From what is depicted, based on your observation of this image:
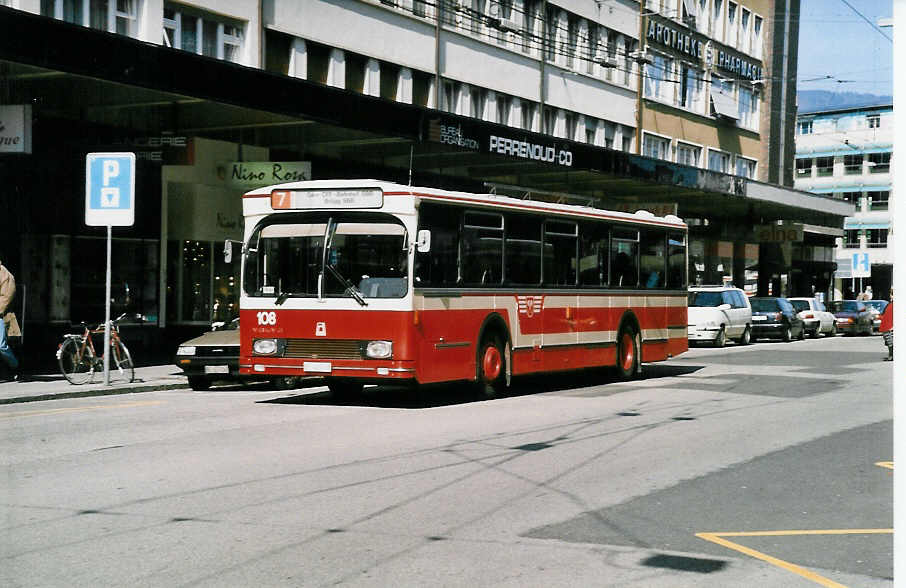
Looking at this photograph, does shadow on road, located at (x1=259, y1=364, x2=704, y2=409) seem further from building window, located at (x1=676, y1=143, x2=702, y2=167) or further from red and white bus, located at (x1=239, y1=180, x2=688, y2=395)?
building window, located at (x1=676, y1=143, x2=702, y2=167)

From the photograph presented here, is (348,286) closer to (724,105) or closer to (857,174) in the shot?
(724,105)

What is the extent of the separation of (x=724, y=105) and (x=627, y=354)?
129ft

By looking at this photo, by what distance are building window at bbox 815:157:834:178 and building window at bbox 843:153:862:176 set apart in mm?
1373

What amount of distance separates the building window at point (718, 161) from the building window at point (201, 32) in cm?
3484

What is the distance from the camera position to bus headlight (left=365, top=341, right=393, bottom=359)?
14969 mm

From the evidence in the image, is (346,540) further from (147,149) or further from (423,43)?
(423,43)

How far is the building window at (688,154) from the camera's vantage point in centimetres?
5400

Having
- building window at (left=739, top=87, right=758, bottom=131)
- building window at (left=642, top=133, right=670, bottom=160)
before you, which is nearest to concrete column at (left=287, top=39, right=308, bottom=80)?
building window at (left=642, top=133, right=670, bottom=160)

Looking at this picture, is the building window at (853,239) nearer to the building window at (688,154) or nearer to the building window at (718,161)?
the building window at (718,161)

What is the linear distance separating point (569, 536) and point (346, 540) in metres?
1.37

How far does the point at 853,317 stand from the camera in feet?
171

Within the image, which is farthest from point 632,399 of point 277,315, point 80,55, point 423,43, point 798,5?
point 798,5

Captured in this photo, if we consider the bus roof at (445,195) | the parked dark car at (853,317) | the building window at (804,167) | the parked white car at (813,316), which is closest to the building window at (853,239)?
the building window at (804,167)

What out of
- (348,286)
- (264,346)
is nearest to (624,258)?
(348,286)
